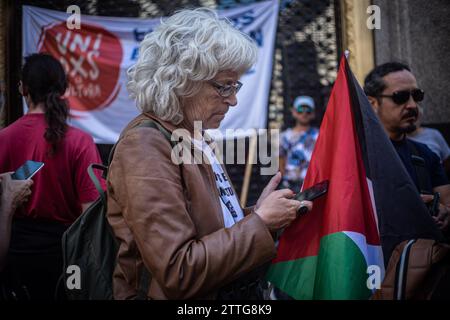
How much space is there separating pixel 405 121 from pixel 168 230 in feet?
6.99

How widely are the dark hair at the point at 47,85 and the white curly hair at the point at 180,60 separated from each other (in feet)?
3.52

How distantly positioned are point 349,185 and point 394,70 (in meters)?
1.57

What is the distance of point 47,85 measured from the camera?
3113mm

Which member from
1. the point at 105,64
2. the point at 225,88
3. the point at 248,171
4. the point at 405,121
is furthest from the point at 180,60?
the point at 248,171

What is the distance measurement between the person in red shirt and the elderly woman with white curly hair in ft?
3.32

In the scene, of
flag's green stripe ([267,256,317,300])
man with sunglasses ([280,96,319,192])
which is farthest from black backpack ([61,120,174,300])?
man with sunglasses ([280,96,319,192])

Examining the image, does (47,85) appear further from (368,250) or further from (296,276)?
(368,250)

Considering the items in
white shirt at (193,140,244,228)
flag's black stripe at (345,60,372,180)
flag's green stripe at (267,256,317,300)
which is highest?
flag's black stripe at (345,60,372,180)

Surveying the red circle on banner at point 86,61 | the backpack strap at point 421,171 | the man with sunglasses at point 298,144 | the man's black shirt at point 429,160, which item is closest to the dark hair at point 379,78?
the man's black shirt at point 429,160

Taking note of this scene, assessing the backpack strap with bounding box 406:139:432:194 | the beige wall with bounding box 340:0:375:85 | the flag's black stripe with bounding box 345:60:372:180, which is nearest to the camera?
the flag's black stripe with bounding box 345:60:372:180

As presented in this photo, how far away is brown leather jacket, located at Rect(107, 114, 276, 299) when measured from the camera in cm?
180

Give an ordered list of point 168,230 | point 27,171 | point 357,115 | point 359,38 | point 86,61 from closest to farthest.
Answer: point 168,230, point 357,115, point 27,171, point 359,38, point 86,61

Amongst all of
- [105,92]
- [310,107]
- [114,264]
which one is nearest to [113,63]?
[105,92]

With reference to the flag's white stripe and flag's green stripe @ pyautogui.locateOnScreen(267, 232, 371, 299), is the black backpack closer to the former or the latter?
flag's green stripe @ pyautogui.locateOnScreen(267, 232, 371, 299)
